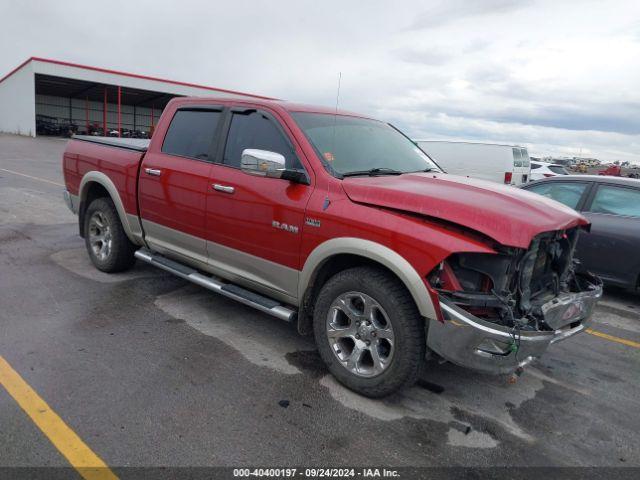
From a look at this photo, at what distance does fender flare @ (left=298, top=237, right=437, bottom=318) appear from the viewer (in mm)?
3016

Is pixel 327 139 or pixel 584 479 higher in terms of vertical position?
pixel 327 139

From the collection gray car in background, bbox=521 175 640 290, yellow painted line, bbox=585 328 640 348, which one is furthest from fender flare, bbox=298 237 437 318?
gray car in background, bbox=521 175 640 290

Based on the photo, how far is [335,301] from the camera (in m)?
A: 3.50

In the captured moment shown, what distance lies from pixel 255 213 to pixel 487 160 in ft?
42.2

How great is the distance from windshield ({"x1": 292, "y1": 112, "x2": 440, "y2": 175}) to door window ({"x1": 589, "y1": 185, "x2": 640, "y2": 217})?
9.26 ft

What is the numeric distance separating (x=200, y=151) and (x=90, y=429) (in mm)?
2494

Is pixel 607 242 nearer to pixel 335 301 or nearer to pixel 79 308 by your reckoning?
pixel 335 301

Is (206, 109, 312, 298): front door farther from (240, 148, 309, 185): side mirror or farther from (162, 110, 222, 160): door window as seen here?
(162, 110, 222, 160): door window

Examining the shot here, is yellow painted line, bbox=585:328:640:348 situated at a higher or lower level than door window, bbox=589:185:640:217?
lower

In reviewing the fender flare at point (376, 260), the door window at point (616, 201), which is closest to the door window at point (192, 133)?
the fender flare at point (376, 260)

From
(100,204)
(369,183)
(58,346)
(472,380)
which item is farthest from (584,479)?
(100,204)

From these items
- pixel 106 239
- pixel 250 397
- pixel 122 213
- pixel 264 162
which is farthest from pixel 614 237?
pixel 106 239

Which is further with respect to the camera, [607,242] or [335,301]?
[607,242]

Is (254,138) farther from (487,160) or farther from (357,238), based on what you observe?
(487,160)
